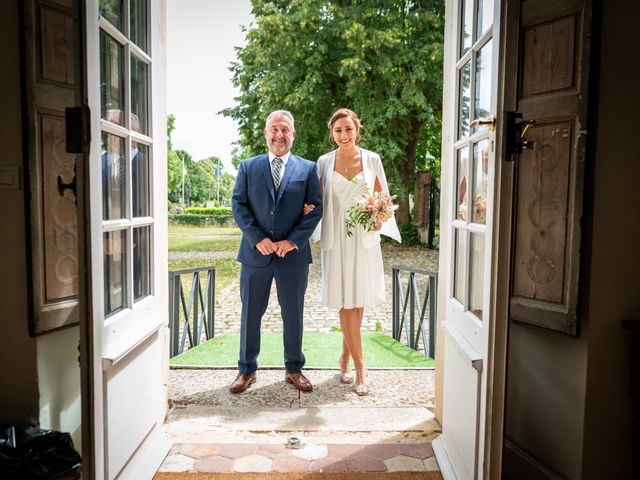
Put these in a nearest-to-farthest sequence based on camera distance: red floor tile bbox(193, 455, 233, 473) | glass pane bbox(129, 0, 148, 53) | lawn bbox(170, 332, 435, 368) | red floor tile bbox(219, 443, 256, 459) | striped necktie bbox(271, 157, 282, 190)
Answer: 1. glass pane bbox(129, 0, 148, 53)
2. red floor tile bbox(193, 455, 233, 473)
3. red floor tile bbox(219, 443, 256, 459)
4. striped necktie bbox(271, 157, 282, 190)
5. lawn bbox(170, 332, 435, 368)

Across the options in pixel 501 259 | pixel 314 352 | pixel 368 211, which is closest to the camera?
pixel 501 259

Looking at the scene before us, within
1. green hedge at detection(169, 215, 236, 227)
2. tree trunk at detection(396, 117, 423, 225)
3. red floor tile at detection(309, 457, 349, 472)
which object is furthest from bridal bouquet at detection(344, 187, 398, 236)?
green hedge at detection(169, 215, 236, 227)

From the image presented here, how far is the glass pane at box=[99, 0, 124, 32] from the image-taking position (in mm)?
2060

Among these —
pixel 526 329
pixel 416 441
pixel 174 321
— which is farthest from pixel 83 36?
pixel 174 321

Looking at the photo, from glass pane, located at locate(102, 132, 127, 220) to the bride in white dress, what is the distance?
1.68 meters

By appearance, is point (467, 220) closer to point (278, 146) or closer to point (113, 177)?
point (113, 177)

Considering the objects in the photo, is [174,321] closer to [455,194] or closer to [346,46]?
[455,194]

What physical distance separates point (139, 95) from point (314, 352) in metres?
3.11

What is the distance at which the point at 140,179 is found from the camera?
2.52m

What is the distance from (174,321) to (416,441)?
8.72ft

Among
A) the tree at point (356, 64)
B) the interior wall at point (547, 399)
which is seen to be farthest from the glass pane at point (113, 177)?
the tree at point (356, 64)

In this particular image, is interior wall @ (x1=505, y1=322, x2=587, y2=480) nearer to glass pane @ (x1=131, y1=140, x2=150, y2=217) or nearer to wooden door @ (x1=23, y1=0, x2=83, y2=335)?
glass pane @ (x1=131, y1=140, x2=150, y2=217)

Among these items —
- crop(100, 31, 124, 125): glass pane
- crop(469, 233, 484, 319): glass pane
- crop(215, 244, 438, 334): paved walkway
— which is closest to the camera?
crop(100, 31, 124, 125): glass pane

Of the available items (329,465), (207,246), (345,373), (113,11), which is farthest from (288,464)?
(207,246)
